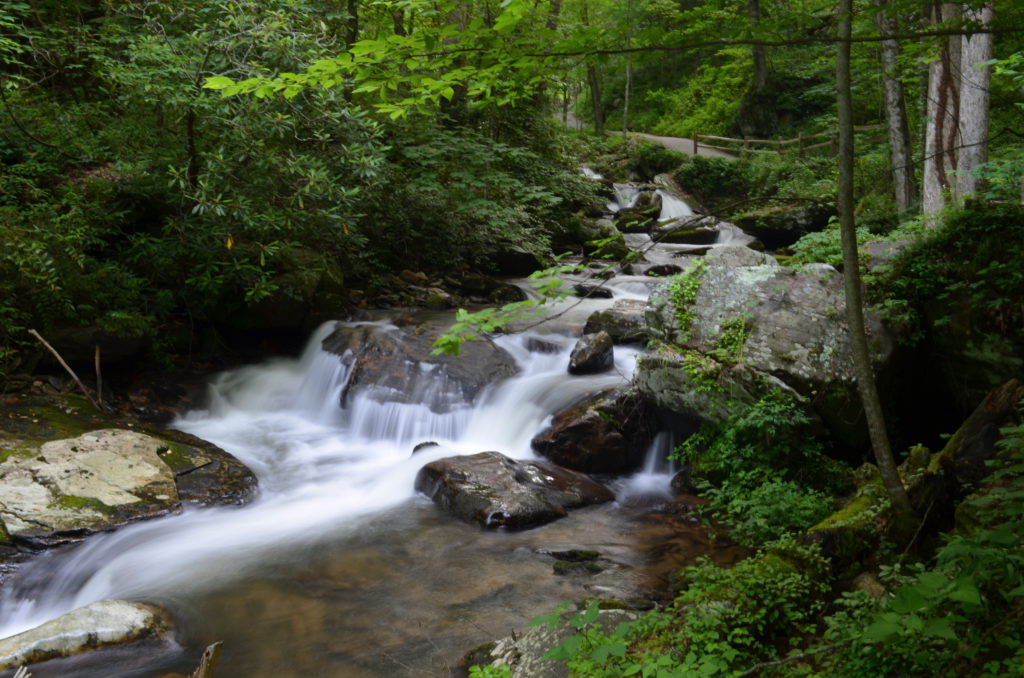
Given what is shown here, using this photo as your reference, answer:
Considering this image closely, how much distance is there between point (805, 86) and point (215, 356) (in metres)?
25.2

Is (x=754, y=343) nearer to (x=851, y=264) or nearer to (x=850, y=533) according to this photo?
(x=850, y=533)

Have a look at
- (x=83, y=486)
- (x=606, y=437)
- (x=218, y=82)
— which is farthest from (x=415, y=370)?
(x=218, y=82)

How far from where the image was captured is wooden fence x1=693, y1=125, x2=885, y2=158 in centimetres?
2095

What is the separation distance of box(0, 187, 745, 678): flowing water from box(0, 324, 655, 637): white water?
0.8 inches

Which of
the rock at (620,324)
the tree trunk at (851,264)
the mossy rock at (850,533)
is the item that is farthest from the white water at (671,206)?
the tree trunk at (851,264)

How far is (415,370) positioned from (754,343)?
4776 millimetres

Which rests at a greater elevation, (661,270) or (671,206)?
(671,206)

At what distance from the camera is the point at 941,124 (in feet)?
30.9

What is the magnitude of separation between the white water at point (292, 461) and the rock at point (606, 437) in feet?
1.80

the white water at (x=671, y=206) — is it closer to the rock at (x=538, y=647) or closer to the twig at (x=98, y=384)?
the twig at (x=98, y=384)

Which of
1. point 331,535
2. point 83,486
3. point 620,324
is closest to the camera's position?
point 83,486

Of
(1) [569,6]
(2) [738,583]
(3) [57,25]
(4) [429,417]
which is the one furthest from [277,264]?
(1) [569,6]

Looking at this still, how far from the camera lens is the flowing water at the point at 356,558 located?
4.71m

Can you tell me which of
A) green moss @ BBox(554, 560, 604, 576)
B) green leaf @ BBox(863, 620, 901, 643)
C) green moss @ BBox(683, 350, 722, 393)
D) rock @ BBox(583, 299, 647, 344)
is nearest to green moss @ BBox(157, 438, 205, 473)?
green moss @ BBox(554, 560, 604, 576)
